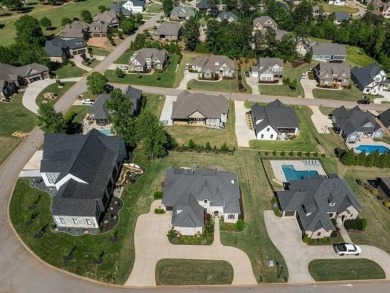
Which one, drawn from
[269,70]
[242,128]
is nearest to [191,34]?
[269,70]

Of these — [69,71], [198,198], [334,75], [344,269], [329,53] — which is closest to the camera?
[344,269]

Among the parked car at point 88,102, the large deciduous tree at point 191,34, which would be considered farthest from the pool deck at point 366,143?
the large deciduous tree at point 191,34

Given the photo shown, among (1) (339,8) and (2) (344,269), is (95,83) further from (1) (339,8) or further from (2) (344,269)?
(1) (339,8)

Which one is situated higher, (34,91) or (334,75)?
(334,75)

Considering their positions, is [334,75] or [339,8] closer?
[334,75]

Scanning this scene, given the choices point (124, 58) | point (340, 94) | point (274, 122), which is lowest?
point (340, 94)

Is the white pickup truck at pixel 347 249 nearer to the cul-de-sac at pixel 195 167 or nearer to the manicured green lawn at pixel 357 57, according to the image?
the cul-de-sac at pixel 195 167

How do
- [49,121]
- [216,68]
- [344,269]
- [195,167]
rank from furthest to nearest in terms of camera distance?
[216,68] < [49,121] < [195,167] < [344,269]
